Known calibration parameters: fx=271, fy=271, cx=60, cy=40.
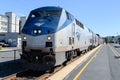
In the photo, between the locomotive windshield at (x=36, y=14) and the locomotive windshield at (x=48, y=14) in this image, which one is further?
the locomotive windshield at (x=36, y=14)

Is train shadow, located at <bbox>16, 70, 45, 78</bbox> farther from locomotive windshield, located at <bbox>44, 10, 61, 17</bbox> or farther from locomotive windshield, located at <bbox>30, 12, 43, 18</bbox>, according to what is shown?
locomotive windshield, located at <bbox>44, 10, 61, 17</bbox>

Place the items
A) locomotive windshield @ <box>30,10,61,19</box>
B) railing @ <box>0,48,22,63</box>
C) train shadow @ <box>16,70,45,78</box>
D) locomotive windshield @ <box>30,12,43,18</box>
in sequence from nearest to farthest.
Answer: train shadow @ <box>16,70,45,78</box> < locomotive windshield @ <box>30,10,61,19</box> < locomotive windshield @ <box>30,12,43,18</box> < railing @ <box>0,48,22,63</box>

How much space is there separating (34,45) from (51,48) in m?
0.98

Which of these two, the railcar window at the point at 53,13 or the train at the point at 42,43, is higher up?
the railcar window at the point at 53,13

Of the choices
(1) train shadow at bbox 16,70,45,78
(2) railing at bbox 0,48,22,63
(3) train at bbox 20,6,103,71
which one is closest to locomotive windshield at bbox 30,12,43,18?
(3) train at bbox 20,6,103,71

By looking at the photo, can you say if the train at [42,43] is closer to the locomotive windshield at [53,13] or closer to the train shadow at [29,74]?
the locomotive windshield at [53,13]

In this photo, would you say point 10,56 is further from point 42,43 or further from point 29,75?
point 42,43

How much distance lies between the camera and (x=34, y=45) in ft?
49.4

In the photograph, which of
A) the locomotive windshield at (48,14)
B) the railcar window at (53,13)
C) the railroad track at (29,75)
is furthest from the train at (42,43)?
the railroad track at (29,75)

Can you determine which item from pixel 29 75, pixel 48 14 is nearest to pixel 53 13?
pixel 48 14

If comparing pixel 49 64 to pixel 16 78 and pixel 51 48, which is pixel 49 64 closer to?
pixel 51 48

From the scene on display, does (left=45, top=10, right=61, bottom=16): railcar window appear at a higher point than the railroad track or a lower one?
higher

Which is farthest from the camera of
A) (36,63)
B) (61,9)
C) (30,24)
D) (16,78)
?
(61,9)

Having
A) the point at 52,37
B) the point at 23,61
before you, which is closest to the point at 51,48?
the point at 52,37
